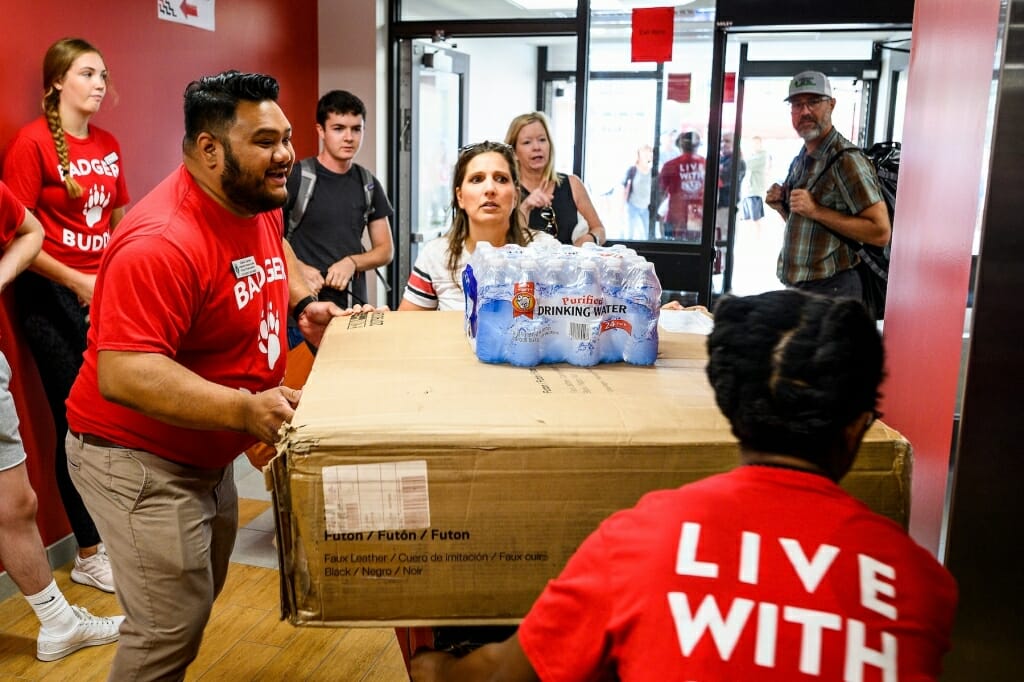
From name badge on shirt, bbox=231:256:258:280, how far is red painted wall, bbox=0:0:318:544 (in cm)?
148

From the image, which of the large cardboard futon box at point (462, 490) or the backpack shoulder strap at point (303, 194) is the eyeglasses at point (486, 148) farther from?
the large cardboard futon box at point (462, 490)

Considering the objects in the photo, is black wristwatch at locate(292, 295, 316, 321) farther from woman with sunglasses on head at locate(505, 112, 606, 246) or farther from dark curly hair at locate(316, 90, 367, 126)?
dark curly hair at locate(316, 90, 367, 126)

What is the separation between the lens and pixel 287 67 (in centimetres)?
440

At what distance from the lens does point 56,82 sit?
2.71 m

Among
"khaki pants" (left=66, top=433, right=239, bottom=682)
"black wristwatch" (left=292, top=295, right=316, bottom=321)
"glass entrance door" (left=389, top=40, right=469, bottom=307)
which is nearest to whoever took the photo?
"khaki pants" (left=66, top=433, right=239, bottom=682)

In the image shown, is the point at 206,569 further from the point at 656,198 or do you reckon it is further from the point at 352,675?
the point at 656,198

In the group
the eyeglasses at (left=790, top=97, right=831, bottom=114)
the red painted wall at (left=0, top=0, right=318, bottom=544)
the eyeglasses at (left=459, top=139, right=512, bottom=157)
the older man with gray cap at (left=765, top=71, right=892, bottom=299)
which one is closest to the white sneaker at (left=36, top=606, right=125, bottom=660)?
the red painted wall at (left=0, top=0, right=318, bottom=544)

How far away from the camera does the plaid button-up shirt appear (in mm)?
3219

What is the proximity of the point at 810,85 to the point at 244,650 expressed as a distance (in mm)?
2850

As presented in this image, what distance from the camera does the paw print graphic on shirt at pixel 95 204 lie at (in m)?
2.84

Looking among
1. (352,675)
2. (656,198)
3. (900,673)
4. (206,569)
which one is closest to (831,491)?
(900,673)

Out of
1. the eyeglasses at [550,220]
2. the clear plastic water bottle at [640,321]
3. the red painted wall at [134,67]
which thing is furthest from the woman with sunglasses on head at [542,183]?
the clear plastic water bottle at [640,321]

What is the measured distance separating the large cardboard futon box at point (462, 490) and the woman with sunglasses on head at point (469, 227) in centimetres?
128

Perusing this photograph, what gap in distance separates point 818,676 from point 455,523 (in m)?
0.46
